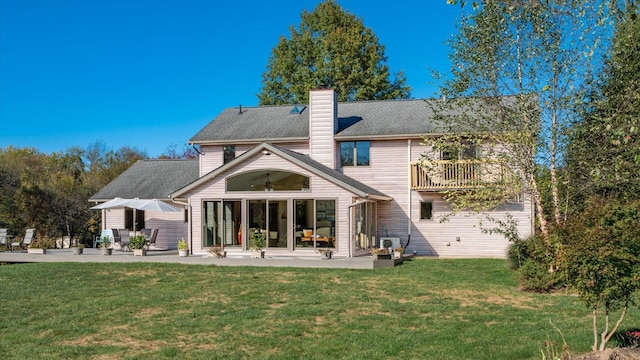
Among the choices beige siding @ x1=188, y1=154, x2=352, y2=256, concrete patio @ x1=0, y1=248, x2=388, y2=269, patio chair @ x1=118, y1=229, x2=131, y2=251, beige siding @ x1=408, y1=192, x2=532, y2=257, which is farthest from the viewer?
patio chair @ x1=118, y1=229, x2=131, y2=251

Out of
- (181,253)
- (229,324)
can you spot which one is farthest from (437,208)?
(229,324)

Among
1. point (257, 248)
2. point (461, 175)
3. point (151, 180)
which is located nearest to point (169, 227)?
point (151, 180)

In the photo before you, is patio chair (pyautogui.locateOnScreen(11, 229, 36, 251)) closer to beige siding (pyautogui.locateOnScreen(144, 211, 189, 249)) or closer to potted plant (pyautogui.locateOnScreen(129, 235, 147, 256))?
beige siding (pyautogui.locateOnScreen(144, 211, 189, 249))

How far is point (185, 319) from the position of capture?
11.8m

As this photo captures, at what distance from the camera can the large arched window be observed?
23141mm

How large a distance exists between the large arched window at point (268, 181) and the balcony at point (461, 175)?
4.32 meters

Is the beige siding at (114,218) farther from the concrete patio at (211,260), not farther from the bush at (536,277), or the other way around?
the bush at (536,277)

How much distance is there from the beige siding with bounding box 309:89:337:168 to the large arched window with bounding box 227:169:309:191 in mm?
3380

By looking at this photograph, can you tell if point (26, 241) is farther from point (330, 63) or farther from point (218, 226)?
point (330, 63)

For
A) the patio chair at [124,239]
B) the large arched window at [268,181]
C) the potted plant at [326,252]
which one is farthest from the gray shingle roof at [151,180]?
the potted plant at [326,252]

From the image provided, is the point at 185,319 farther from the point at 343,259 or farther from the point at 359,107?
the point at 359,107

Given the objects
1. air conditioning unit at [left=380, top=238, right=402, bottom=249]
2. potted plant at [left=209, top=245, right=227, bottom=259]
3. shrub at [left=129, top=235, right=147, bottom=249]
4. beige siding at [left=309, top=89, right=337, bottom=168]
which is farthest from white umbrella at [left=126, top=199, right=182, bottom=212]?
air conditioning unit at [left=380, top=238, right=402, bottom=249]

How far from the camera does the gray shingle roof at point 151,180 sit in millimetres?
29016

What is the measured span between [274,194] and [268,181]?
531 millimetres
